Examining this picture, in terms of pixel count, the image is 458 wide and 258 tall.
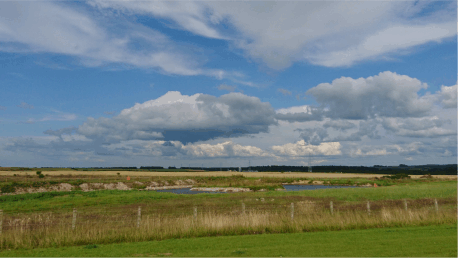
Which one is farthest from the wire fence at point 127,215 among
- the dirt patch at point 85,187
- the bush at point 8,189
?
the dirt patch at point 85,187

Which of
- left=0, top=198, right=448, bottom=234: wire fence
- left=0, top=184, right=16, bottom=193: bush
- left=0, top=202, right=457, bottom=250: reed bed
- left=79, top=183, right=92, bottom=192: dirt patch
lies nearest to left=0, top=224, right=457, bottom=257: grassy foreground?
left=0, top=202, right=457, bottom=250: reed bed

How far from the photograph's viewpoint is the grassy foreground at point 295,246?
13673 millimetres

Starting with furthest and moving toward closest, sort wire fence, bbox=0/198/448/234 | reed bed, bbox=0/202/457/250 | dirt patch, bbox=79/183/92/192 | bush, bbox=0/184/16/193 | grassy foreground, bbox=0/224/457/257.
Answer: dirt patch, bbox=79/183/92/192 < bush, bbox=0/184/16/193 < wire fence, bbox=0/198/448/234 < reed bed, bbox=0/202/457/250 < grassy foreground, bbox=0/224/457/257

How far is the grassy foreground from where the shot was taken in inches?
538

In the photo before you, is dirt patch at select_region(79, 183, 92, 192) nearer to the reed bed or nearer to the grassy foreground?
the reed bed

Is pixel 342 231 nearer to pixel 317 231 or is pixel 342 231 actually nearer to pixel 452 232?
pixel 317 231

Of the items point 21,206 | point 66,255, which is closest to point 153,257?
point 66,255

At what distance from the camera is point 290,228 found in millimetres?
20172

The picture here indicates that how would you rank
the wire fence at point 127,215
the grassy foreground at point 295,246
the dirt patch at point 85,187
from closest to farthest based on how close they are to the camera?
the grassy foreground at point 295,246
the wire fence at point 127,215
the dirt patch at point 85,187

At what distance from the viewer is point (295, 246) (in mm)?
15047

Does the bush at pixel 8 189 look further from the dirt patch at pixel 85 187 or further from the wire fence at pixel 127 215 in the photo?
the wire fence at pixel 127 215

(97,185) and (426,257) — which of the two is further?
(97,185)

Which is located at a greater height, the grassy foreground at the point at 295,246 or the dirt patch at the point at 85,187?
the grassy foreground at the point at 295,246

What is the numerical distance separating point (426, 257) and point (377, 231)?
6923 mm
